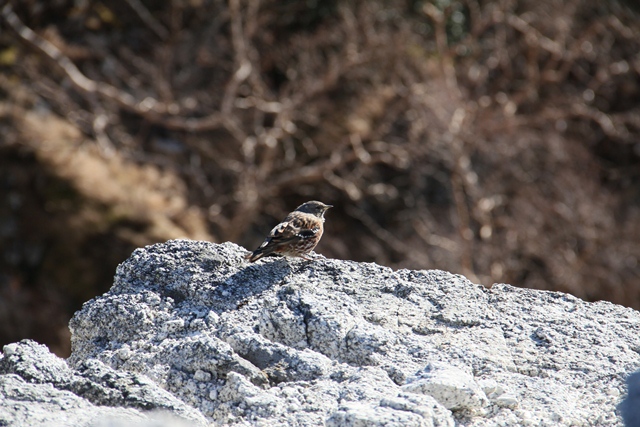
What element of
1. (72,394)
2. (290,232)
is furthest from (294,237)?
(72,394)

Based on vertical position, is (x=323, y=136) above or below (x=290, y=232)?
above

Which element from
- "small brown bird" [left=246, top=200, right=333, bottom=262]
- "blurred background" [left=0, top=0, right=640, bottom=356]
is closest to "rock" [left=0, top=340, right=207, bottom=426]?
"small brown bird" [left=246, top=200, right=333, bottom=262]

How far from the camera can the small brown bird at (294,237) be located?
13.7 ft

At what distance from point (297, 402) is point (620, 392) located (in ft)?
4.18

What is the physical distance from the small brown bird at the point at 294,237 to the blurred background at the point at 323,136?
31.6 feet

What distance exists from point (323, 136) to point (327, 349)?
45.4 ft

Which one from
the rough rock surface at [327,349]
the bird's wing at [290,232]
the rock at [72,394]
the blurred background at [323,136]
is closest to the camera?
the rock at [72,394]

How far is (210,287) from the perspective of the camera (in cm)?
365

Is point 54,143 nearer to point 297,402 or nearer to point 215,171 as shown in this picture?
point 215,171

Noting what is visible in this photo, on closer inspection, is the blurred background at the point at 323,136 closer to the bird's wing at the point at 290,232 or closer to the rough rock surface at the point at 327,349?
the bird's wing at the point at 290,232

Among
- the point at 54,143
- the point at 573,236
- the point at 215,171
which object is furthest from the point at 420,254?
the point at 54,143

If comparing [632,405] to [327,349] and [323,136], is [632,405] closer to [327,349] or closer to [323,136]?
[327,349]

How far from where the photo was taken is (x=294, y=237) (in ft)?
14.7

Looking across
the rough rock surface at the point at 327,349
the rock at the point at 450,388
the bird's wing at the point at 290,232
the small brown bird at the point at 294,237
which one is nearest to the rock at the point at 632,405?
the rough rock surface at the point at 327,349
